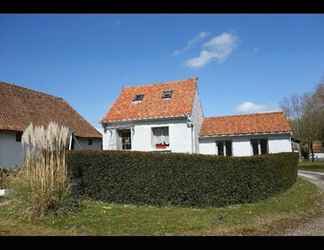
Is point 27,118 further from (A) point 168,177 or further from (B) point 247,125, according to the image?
(A) point 168,177

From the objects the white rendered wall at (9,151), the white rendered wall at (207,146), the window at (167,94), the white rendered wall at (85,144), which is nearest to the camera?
the white rendered wall at (9,151)

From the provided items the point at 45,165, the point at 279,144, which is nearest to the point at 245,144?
the point at 279,144

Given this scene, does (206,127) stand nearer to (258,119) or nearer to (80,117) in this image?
(258,119)

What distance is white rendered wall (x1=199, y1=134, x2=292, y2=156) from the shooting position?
75.4ft

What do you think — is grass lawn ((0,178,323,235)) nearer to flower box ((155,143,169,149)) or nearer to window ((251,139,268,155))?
window ((251,139,268,155))

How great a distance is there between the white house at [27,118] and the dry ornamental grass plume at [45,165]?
11.4 metres

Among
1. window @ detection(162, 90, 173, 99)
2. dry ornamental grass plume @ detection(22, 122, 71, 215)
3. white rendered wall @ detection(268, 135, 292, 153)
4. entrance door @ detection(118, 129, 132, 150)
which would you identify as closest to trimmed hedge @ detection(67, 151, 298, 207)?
dry ornamental grass plume @ detection(22, 122, 71, 215)

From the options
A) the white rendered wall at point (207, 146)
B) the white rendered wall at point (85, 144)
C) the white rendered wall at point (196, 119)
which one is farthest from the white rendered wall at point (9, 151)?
the white rendered wall at point (207, 146)

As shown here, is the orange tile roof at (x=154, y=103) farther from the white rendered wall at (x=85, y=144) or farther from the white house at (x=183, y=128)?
the white rendered wall at (x=85, y=144)

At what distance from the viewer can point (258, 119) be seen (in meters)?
25.0

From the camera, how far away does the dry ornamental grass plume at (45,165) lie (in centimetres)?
868

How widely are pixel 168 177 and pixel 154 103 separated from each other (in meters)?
15.2

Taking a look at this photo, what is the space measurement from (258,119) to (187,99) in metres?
5.51
